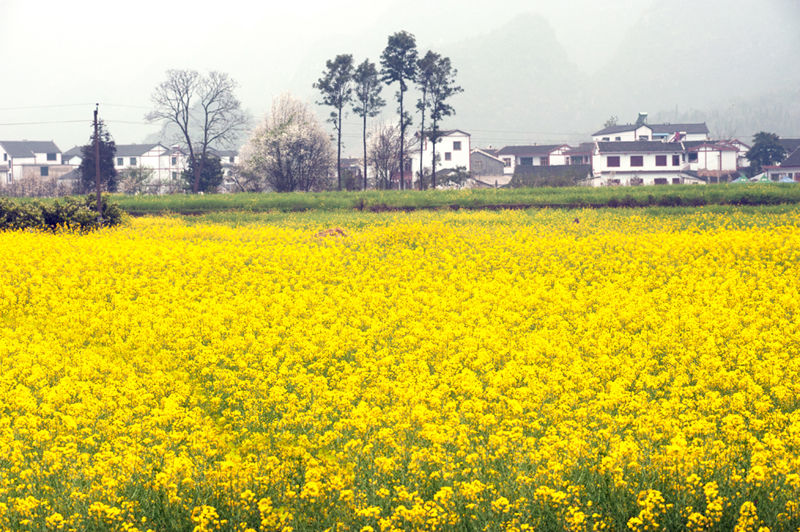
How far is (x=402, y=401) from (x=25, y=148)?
13370 centimetres

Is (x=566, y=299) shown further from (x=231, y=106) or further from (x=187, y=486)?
(x=231, y=106)

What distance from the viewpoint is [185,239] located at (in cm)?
3098

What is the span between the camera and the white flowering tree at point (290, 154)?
82500 millimetres

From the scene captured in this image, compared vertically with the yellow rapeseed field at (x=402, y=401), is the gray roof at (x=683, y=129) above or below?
above

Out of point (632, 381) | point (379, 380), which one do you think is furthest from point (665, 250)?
point (379, 380)

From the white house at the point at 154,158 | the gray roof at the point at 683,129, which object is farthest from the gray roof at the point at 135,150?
the gray roof at the point at 683,129

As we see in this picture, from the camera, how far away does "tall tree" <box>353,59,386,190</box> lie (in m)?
85.7

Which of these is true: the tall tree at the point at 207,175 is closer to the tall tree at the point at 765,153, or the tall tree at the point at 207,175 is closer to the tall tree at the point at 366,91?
the tall tree at the point at 366,91

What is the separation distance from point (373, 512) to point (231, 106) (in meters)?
96.5

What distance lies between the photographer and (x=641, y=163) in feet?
315

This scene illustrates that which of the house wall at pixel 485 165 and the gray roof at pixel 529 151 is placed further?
the gray roof at pixel 529 151

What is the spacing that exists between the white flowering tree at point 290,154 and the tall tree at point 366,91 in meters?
5.16

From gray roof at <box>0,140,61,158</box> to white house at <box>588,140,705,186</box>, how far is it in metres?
88.4

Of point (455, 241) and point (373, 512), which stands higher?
point (455, 241)
